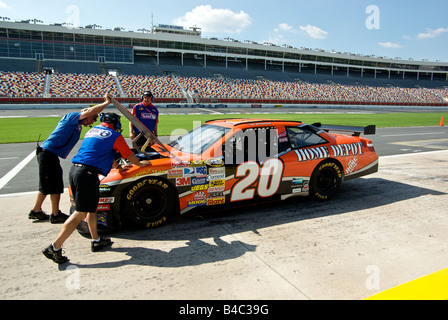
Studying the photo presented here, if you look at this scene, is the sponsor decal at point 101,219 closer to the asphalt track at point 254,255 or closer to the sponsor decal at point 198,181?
the asphalt track at point 254,255

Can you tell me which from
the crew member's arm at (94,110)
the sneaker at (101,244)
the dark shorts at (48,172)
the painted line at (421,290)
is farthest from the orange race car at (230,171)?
the painted line at (421,290)

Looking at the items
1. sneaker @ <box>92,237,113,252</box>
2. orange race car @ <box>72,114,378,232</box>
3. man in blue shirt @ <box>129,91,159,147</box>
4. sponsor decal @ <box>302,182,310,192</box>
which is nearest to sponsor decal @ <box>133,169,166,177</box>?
orange race car @ <box>72,114,378,232</box>

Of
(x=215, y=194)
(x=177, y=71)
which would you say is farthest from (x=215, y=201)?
(x=177, y=71)

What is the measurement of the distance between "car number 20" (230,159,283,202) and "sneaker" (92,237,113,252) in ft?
5.72

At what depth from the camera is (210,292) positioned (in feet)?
9.01

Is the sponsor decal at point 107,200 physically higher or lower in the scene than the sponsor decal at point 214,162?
lower

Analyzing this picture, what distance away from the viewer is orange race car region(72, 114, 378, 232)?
12.7 feet

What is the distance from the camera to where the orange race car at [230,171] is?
12.7ft

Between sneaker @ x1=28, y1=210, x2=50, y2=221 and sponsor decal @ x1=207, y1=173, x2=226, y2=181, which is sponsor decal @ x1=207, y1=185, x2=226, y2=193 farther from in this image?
sneaker @ x1=28, y1=210, x2=50, y2=221

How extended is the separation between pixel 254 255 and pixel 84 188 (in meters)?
2.02

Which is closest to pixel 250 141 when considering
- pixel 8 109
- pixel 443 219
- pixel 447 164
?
pixel 443 219

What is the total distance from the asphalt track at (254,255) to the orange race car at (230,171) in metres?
0.31

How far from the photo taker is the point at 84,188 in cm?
329
